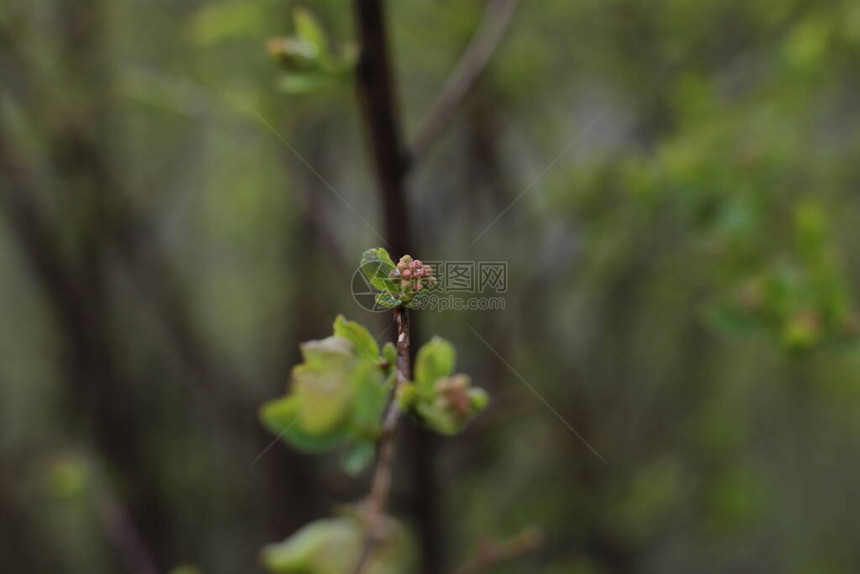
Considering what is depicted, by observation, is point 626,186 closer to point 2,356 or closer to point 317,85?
point 317,85

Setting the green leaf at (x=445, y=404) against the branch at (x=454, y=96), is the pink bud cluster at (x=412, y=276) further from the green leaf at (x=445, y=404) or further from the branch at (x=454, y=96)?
the branch at (x=454, y=96)

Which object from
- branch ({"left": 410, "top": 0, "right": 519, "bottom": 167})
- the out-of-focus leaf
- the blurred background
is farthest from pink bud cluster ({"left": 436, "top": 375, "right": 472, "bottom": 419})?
the out-of-focus leaf

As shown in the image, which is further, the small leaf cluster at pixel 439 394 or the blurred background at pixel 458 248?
the blurred background at pixel 458 248

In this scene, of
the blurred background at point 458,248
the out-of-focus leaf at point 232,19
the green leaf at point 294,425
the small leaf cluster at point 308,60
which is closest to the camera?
the green leaf at point 294,425

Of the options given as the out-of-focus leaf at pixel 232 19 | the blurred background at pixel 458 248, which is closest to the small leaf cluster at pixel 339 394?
the blurred background at pixel 458 248

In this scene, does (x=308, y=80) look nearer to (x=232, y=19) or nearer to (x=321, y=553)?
(x=321, y=553)

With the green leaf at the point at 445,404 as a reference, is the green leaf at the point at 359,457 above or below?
below
